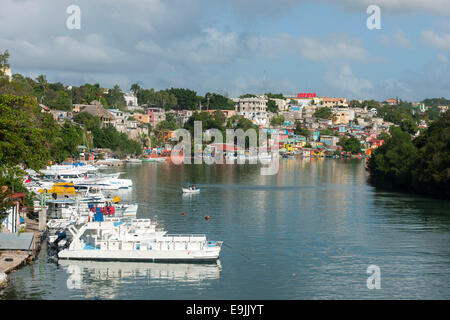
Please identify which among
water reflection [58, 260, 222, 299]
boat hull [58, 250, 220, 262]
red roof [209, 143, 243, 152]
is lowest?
water reflection [58, 260, 222, 299]

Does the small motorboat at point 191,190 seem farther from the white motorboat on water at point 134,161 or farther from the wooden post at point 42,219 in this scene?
the white motorboat on water at point 134,161

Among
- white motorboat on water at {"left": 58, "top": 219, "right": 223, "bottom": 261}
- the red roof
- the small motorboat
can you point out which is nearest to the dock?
white motorboat on water at {"left": 58, "top": 219, "right": 223, "bottom": 261}

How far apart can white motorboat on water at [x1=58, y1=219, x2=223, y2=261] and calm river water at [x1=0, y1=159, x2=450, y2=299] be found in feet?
1.27

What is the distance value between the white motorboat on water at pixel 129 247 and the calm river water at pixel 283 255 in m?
0.39

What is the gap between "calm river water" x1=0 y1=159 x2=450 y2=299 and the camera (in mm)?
18312

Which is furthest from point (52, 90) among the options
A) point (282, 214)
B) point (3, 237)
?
point (3, 237)

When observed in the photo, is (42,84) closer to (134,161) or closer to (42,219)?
(134,161)

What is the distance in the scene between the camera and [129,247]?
70.4 feet

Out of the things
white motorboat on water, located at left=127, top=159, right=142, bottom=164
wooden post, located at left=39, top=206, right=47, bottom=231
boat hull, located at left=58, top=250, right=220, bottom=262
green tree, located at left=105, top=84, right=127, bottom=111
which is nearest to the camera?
boat hull, located at left=58, top=250, right=220, bottom=262

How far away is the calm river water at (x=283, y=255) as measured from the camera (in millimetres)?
18312

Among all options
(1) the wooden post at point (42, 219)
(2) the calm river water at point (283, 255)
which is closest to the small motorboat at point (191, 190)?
(2) the calm river water at point (283, 255)

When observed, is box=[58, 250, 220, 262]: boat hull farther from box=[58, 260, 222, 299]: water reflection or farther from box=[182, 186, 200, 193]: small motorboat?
box=[182, 186, 200, 193]: small motorboat

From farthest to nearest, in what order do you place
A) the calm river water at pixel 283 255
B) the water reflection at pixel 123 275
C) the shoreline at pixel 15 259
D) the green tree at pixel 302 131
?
1. the green tree at pixel 302 131
2. the shoreline at pixel 15 259
3. the water reflection at pixel 123 275
4. the calm river water at pixel 283 255
